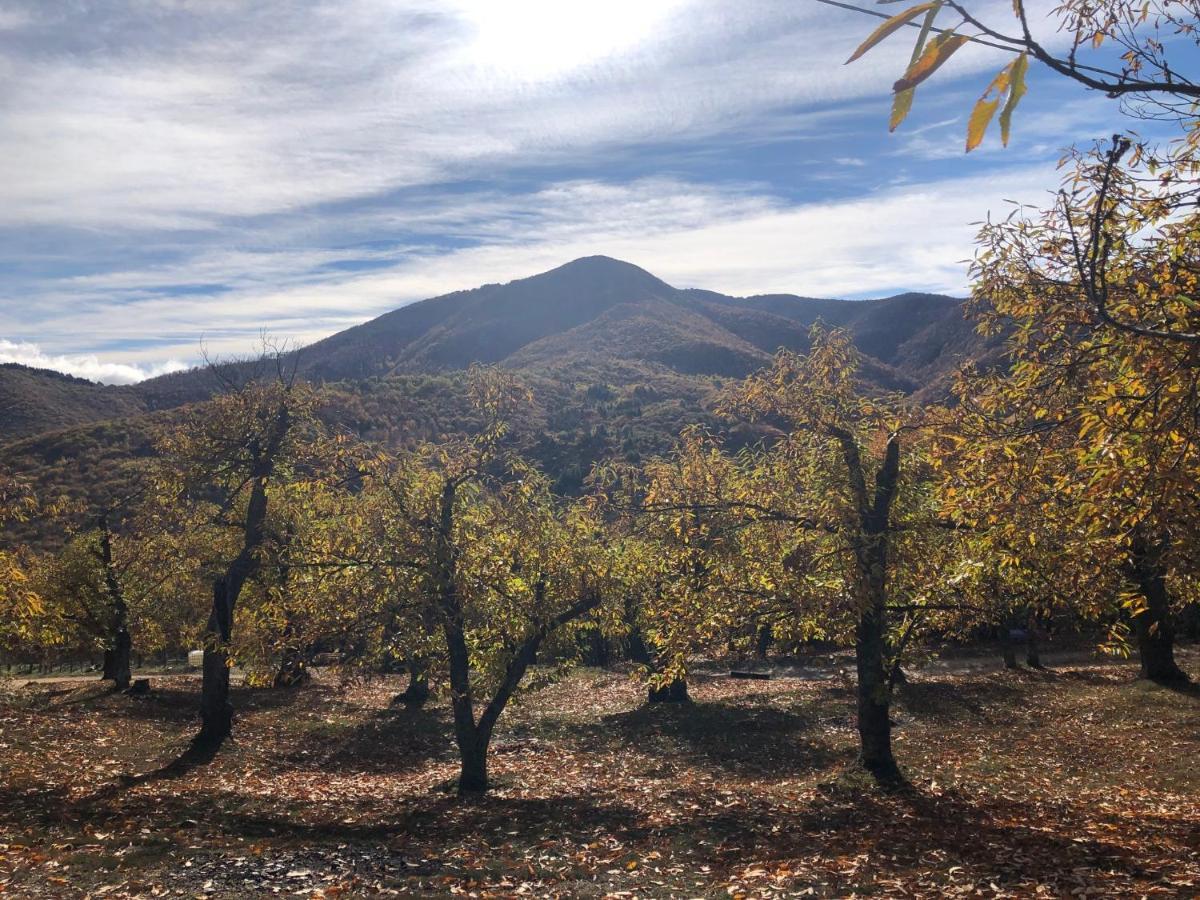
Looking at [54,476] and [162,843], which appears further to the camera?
[54,476]

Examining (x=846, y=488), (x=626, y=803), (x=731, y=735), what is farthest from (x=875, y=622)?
(x=731, y=735)

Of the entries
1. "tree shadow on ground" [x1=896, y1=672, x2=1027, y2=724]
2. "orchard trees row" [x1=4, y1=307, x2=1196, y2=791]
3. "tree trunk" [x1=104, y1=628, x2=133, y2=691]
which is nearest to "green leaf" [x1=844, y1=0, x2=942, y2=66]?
"orchard trees row" [x1=4, y1=307, x2=1196, y2=791]

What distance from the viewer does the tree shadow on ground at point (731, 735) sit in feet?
62.6

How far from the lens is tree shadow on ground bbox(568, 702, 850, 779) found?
19094 mm

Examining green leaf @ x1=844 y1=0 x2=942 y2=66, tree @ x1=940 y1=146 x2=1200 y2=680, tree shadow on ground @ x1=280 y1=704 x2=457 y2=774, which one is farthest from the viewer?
tree shadow on ground @ x1=280 y1=704 x2=457 y2=774

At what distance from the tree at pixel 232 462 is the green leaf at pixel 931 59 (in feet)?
64.8

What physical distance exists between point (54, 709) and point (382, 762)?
36.5ft

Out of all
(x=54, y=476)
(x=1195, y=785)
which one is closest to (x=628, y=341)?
(x=54, y=476)

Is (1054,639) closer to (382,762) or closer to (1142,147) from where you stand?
(382,762)

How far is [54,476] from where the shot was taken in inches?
2598

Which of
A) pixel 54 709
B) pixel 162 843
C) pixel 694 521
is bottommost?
pixel 54 709

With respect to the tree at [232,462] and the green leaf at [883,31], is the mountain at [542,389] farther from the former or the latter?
the green leaf at [883,31]

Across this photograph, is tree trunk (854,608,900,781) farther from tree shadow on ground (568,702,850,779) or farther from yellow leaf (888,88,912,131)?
yellow leaf (888,88,912,131)

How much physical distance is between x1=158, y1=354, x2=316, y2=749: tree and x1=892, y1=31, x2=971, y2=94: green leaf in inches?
778
